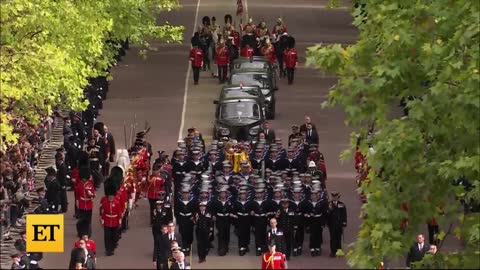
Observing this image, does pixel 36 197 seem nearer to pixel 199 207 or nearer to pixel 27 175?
pixel 27 175

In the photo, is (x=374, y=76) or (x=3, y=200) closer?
(x=374, y=76)

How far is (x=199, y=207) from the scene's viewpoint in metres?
40.3

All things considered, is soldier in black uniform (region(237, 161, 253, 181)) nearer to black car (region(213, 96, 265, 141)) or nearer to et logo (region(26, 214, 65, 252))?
black car (region(213, 96, 265, 141))

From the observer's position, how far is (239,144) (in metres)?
46.1

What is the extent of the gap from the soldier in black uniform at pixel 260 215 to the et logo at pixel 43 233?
296 inches

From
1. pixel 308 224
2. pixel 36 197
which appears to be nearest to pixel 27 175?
pixel 36 197

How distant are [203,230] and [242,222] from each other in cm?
100

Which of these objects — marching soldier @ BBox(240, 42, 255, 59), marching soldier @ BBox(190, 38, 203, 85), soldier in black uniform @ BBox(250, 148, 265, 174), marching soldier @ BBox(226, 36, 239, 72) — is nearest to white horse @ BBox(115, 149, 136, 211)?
soldier in black uniform @ BBox(250, 148, 265, 174)

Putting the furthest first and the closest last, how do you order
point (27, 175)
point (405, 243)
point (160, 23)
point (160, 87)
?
point (160, 23) < point (160, 87) < point (27, 175) < point (405, 243)

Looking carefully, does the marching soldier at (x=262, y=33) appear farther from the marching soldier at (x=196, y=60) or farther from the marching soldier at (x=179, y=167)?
the marching soldier at (x=179, y=167)

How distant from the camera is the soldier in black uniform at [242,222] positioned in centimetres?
→ 4056

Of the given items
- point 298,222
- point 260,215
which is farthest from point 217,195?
point 298,222

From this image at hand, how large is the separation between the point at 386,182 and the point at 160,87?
37.4m

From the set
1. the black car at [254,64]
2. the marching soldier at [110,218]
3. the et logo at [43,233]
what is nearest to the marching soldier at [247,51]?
the black car at [254,64]
